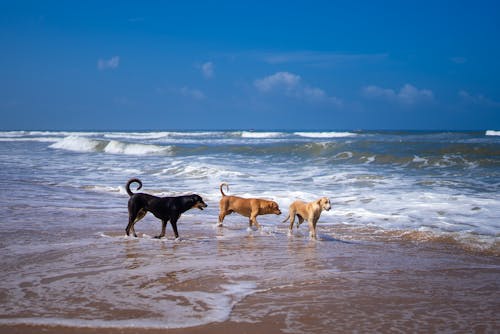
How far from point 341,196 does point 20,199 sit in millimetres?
7936

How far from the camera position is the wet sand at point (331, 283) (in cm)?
431

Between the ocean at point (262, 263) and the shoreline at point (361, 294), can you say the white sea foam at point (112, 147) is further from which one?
the shoreline at point (361, 294)

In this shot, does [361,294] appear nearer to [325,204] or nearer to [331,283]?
[331,283]

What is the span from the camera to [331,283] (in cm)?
561

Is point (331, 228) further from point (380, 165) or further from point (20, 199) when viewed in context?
point (380, 165)

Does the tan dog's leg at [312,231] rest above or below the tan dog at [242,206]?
below

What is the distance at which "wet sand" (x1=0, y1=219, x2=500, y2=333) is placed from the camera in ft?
14.1

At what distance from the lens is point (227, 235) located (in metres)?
8.77

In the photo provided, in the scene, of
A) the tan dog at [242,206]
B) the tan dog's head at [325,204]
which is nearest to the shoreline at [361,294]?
the tan dog's head at [325,204]

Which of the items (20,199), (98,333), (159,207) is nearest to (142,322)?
(98,333)

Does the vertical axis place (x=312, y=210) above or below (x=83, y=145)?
below

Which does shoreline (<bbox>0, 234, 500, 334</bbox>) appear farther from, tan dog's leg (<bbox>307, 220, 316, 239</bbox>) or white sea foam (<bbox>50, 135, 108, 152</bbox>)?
white sea foam (<bbox>50, 135, 108, 152</bbox>)

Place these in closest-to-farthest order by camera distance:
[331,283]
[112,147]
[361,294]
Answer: [361,294], [331,283], [112,147]

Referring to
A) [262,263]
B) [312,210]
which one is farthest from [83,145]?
[262,263]
